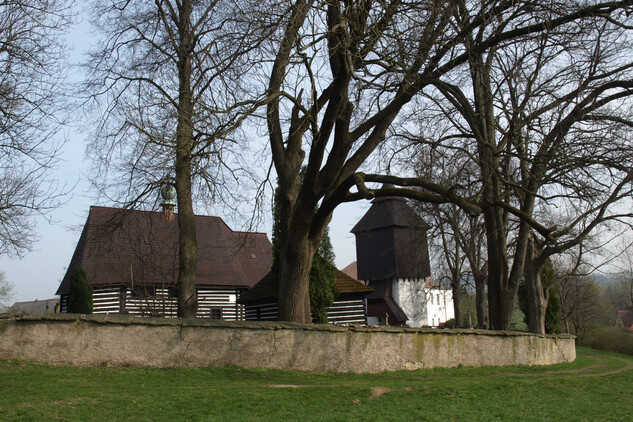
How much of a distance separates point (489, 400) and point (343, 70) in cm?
627

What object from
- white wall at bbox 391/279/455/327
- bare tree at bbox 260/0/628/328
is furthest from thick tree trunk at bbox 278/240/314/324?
white wall at bbox 391/279/455/327

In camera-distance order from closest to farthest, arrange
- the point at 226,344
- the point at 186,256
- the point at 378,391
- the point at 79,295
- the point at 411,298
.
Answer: the point at 378,391 < the point at 226,344 < the point at 186,256 < the point at 79,295 < the point at 411,298

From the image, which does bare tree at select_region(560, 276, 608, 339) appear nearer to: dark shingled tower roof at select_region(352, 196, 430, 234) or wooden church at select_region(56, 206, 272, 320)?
dark shingled tower roof at select_region(352, 196, 430, 234)

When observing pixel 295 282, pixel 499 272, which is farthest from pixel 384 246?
pixel 295 282

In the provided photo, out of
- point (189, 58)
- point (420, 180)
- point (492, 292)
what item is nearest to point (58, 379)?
point (420, 180)

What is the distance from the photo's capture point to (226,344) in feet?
35.9

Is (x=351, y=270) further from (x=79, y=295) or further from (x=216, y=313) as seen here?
(x=79, y=295)

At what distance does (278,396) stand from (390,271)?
48.4 metres

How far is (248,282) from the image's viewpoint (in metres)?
34.7

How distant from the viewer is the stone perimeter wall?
982cm

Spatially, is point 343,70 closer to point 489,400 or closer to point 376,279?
point 489,400

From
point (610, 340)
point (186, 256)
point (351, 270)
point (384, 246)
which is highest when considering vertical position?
point (384, 246)

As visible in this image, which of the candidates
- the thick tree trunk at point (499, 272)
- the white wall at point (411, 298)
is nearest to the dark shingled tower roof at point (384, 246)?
the white wall at point (411, 298)

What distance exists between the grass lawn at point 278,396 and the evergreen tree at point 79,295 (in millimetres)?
17456
